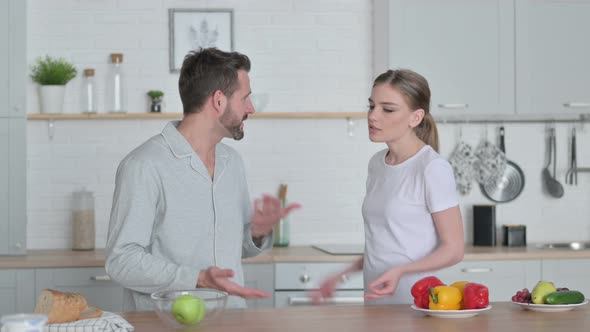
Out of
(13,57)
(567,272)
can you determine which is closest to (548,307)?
(567,272)

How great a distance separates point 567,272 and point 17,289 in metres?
2.86

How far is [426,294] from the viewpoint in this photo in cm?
269

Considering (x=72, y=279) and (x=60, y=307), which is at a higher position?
(x=60, y=307)

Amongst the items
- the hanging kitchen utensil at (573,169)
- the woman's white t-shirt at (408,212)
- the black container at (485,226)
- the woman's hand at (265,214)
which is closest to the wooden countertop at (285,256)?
the black container at (485,226)

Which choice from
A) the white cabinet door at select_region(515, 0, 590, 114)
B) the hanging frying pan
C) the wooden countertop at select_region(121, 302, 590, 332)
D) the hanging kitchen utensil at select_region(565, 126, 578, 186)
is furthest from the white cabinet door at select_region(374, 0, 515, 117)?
the wooden countertop at select_region(121, 302, 590, 332)

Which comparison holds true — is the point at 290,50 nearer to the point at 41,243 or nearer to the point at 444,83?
the point at 444,83

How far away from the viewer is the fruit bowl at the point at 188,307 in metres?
2.39

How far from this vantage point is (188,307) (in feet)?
7.82

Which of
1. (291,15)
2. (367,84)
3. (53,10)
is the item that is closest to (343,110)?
(367,84)

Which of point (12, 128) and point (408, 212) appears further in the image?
point (12, 128)

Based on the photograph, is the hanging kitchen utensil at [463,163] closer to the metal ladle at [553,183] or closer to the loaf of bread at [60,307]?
the metal ladle at [553,183]

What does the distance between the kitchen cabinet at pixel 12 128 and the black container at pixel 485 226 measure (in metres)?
2.54

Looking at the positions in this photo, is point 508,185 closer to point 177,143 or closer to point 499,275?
point 499,275

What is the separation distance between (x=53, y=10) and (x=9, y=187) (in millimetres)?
1066
